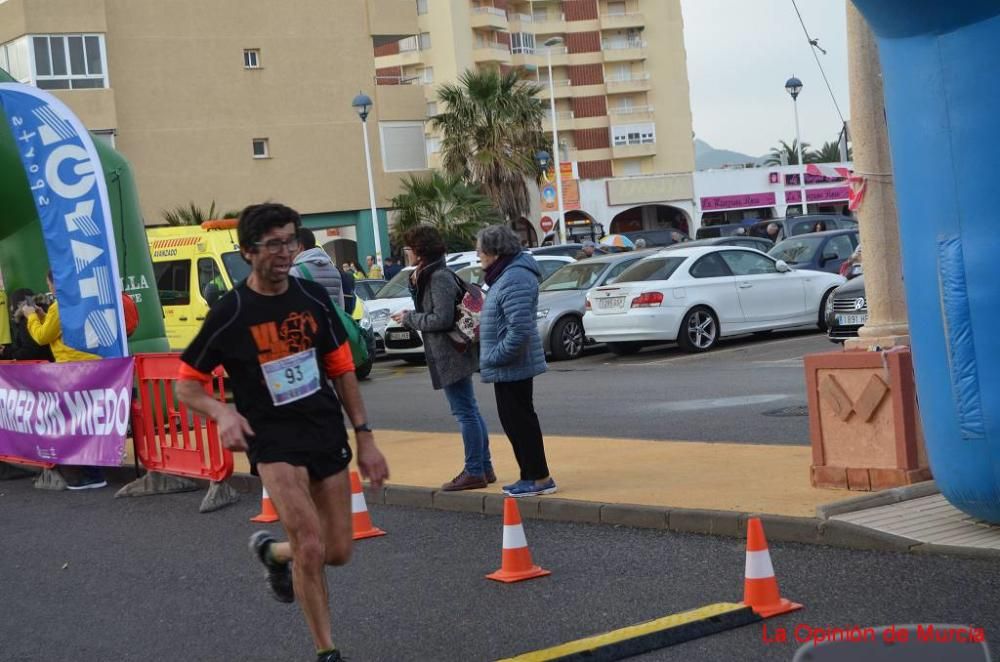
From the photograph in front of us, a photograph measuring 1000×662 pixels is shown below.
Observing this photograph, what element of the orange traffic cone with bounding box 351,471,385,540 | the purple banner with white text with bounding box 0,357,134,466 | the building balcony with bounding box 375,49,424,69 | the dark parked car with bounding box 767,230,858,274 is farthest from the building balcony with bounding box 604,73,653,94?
the orange traffic cone with bounding box 351,471,385,540

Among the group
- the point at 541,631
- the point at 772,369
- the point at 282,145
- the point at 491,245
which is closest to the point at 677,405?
the point at 772,369

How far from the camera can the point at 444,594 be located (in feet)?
23.7

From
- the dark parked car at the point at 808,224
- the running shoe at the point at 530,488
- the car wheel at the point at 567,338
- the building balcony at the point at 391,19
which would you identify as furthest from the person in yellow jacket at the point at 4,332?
the building balcony at the point at 391,19

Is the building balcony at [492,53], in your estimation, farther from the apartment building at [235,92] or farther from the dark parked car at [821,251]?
the dark parked car at [821,251]

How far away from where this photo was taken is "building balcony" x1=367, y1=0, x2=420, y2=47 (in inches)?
1906

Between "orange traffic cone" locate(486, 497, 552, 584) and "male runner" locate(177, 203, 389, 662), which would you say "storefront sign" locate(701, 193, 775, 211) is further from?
"male runner" locate(177, 203, 389, 662)

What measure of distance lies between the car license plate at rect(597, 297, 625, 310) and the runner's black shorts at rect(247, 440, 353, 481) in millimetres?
15353

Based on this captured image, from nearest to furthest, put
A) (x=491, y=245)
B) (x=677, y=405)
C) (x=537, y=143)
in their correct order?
1. (x=491, y=245)
2. (x=677, y=405)
3. (x=537, y=143)

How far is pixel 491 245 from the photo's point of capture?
9211 millimetres

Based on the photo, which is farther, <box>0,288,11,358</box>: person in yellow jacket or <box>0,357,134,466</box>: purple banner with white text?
<box>0,288,11,358</box>: person in yellow jacket

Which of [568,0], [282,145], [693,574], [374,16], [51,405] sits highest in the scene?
[568,0]

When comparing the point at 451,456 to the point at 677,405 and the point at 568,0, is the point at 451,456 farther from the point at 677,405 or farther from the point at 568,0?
the point at 568,0

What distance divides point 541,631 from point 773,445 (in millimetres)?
4966

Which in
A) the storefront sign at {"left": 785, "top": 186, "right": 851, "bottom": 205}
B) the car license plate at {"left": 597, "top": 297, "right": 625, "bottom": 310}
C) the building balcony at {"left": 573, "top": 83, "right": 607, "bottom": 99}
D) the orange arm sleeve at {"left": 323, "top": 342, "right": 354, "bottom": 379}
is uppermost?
the building balcony at {"left": 573, "top": 83, "right": 607, "bottom": 99}
